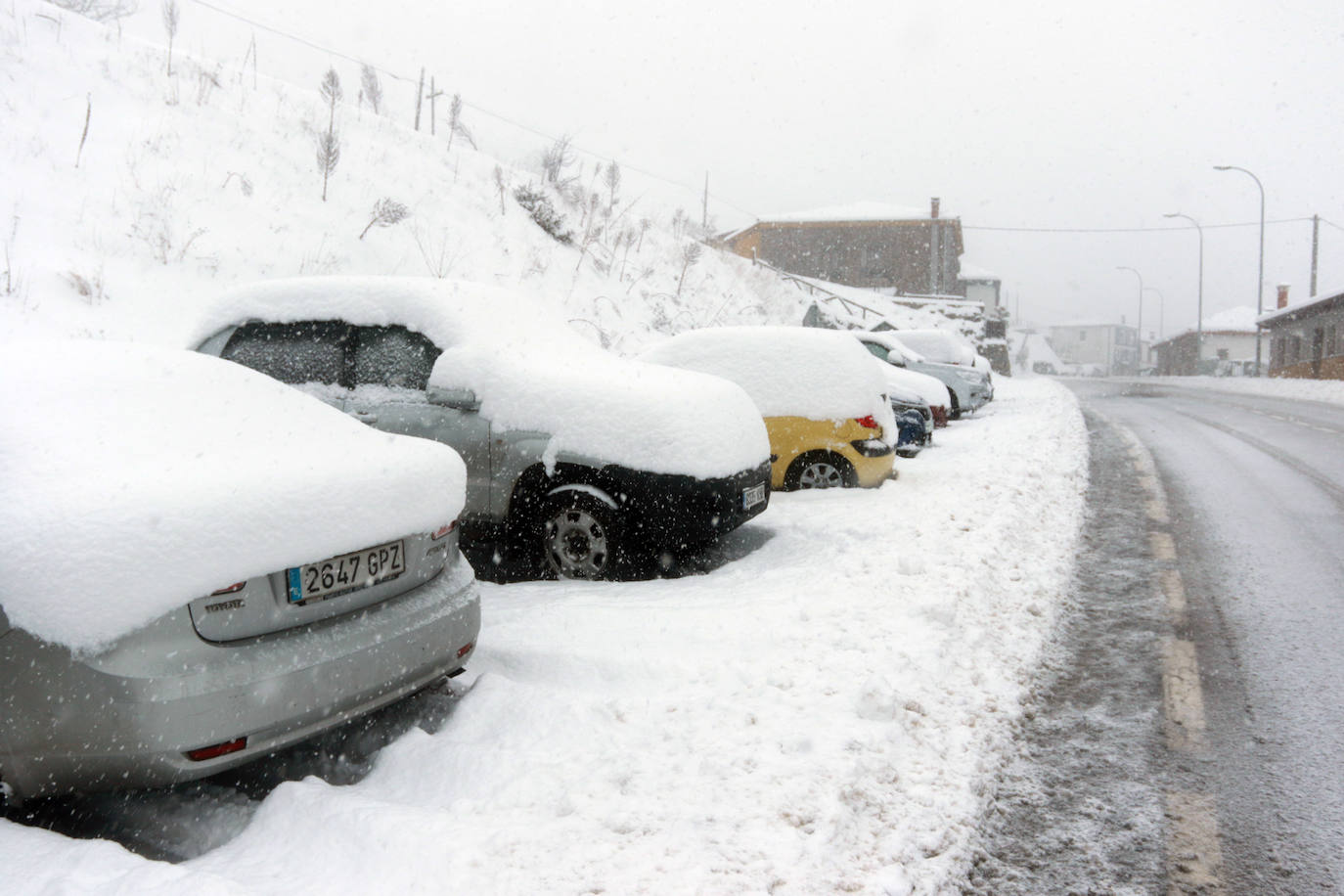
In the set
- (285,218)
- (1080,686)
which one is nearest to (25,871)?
(1080,686)

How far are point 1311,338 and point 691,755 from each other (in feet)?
155

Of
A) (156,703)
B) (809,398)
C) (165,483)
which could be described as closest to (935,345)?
(809,398)

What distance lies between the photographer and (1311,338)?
130 feet

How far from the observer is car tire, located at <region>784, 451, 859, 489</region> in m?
7.87

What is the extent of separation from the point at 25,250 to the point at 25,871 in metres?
9.68

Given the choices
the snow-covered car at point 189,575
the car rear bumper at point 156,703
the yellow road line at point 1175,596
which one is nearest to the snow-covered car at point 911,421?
the yellow road line at point 1175,596

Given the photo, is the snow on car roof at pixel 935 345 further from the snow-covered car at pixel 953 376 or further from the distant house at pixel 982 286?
the distant house at pixel 982 286

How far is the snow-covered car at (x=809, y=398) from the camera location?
25.6 ft

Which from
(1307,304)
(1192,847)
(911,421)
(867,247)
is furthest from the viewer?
(867,247)

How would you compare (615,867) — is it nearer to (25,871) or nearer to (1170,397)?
(25,871)

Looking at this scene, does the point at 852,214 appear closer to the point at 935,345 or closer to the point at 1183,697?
the point at 935,345

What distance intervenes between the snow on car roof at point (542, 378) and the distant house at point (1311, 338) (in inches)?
1508

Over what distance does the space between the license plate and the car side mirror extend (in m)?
2.05

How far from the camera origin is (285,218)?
1352cm
